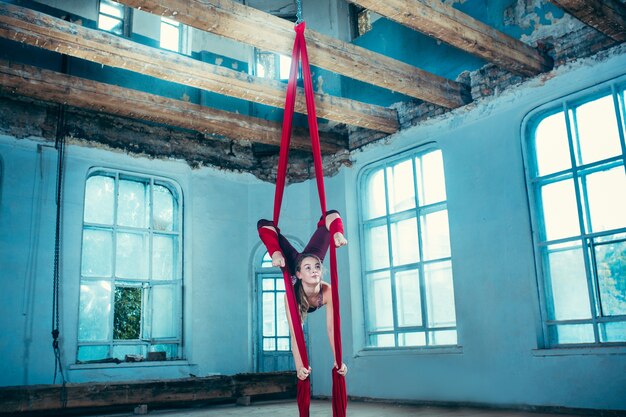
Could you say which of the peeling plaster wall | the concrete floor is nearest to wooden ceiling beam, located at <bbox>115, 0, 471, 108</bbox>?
the peeling plaster wall

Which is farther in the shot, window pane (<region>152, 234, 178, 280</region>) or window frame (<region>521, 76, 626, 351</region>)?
window pane (<region>152, 234, 178, 280</region>)

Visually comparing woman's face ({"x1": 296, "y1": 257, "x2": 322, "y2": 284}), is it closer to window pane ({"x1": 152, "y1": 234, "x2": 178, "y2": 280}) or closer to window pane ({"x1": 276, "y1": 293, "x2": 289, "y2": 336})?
window pane ({"x1": 152, "y1": 234, "x2": 178, "y2": 280})

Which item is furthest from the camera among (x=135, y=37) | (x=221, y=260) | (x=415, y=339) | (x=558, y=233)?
(x=221, y=260)

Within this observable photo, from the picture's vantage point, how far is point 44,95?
577cm

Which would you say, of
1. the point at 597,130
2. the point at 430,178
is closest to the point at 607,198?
the point at 597,130

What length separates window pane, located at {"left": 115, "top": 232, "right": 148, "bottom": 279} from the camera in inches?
269

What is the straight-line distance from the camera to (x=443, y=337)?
20.6 feet

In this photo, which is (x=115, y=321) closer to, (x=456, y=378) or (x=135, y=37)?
(x=135, y=37)

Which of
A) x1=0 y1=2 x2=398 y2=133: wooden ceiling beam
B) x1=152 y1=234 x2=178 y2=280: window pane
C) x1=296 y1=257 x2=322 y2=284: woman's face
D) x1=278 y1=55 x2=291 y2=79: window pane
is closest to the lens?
x1=296 y1=257 x2=322 y2=284: woman's face

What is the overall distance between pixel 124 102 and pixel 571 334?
197 inches

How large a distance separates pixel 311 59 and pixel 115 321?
12.6ft

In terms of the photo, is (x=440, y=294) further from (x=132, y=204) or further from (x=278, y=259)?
(x=132, y=204)

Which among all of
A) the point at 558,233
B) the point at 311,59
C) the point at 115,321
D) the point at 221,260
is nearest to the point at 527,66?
the point at 558,233

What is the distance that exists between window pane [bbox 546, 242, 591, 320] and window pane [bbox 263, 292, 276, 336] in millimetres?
3736
